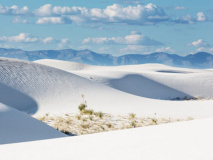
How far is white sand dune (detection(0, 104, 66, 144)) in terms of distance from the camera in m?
7.39

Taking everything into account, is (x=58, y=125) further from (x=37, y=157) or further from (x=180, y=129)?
(x=37, y=157)

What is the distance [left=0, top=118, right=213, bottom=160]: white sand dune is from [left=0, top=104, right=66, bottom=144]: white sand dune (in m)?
2.95

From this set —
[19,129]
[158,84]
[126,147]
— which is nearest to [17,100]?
[19,129]

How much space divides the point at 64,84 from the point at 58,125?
909 cm

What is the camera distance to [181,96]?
31438 mm

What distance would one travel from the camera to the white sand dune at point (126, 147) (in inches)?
144

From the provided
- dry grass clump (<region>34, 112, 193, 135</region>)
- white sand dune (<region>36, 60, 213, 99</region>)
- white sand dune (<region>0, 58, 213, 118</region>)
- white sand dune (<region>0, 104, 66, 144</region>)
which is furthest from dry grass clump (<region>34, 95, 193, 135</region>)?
white sand dune (<region>36, 60, 213, 99</region>)

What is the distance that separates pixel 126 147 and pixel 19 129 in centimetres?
438

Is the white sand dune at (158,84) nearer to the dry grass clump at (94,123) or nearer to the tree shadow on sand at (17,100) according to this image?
the tree shadow on sand at (17,100)

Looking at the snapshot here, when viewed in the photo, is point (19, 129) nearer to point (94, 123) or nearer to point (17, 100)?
point (94, 123)

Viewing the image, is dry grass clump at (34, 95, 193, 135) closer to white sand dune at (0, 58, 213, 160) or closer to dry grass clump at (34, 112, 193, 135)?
dry grass clump at (34, 112, 193, 135)

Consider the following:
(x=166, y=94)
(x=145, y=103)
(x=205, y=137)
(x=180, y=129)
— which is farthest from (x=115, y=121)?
(x=166, y=94)

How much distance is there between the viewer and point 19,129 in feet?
25.6

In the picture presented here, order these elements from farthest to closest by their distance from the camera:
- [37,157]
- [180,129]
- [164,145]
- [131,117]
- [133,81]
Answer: [133,81] → [131,117] → [180,129] → [164,145] → [37,157]
